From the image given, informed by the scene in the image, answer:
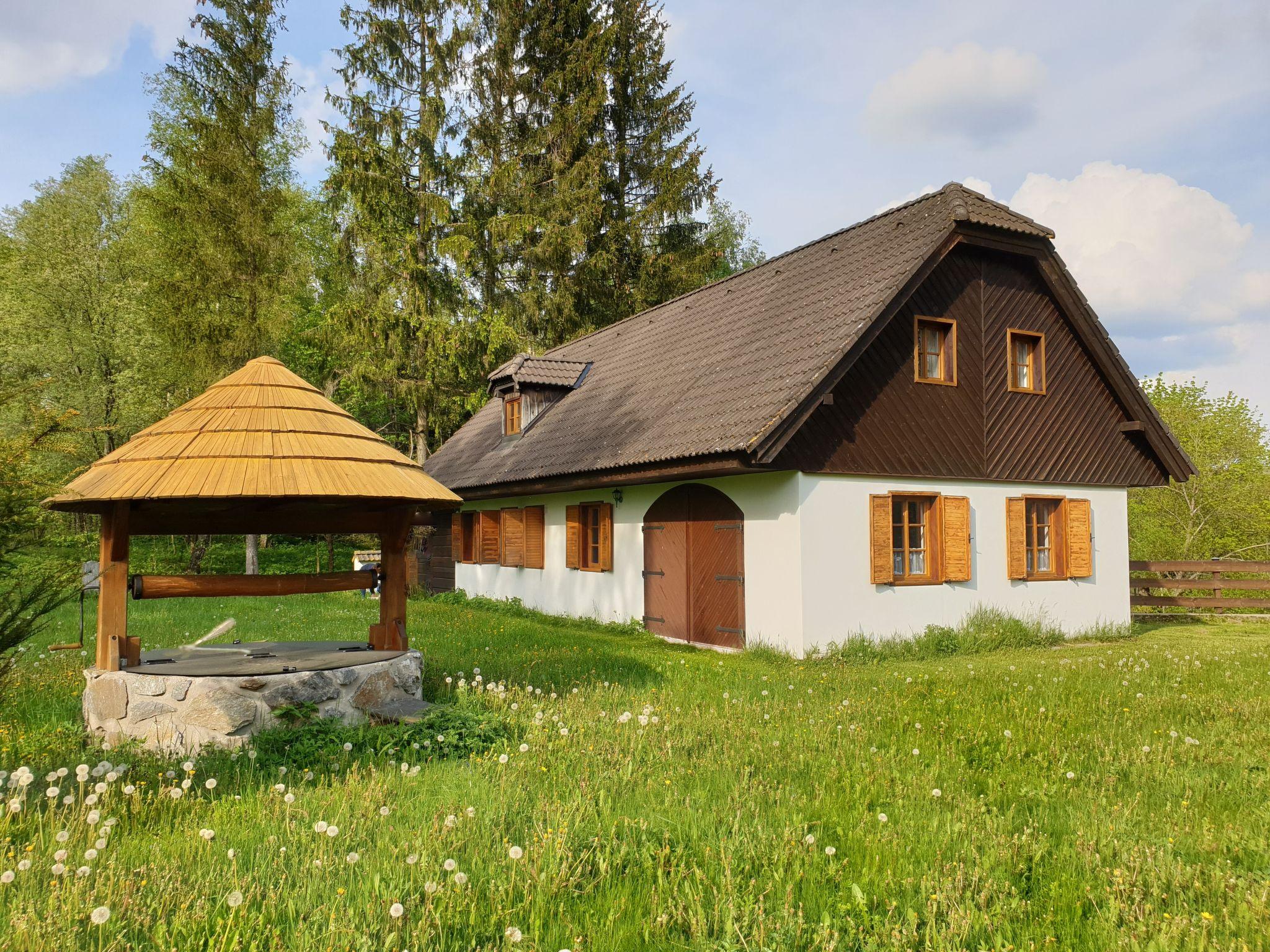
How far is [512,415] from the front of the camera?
20438 mm

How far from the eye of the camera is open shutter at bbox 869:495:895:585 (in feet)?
39.7

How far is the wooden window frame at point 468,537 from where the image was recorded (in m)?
20.9

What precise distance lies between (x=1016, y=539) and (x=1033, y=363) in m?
3.00

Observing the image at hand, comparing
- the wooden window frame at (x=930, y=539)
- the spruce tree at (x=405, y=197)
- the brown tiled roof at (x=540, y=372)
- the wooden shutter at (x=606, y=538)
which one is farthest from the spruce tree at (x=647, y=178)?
the wooden window frame at (x=930, y=539)

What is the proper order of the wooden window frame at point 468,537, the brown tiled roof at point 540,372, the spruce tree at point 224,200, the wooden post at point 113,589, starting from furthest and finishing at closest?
the spruce tree at point 224,200, the wooden window frame at point 468,537, the brown tiled roof at point 540,372, the wooden post at point 113,589

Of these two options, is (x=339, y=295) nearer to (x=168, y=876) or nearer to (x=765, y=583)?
(x=765, y=583)

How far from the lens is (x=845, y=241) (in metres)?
15.3

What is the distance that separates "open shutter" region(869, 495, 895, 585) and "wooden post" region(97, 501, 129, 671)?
29.2 feet

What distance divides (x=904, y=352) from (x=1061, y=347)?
3.68m

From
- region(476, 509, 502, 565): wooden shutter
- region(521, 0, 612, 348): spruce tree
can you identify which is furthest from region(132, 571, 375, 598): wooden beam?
region(521, 0, 612, 348): spruce tree

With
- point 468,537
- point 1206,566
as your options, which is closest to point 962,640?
point 1206,566

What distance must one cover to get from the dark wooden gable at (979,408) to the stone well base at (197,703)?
266 inches

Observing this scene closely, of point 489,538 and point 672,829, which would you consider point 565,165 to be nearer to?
point 489,538

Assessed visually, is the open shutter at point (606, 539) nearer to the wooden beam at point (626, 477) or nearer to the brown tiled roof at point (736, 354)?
the wooden beam at point (626, 477)
